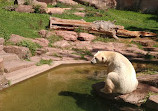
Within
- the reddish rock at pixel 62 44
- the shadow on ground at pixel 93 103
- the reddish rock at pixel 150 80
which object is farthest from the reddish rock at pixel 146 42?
the shadow on ground at pixel 93 103

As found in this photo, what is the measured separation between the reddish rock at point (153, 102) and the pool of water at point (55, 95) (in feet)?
0.72

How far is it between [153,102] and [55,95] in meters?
2.45

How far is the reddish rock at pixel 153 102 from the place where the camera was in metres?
4.54

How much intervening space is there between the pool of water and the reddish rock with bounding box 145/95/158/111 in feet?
0.72

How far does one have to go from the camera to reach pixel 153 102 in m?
4.57

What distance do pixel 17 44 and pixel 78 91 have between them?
14.5 ft

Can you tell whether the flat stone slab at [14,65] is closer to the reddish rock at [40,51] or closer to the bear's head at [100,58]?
the reddish rock at [40,51]

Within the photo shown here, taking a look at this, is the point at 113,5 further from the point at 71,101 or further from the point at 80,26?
the point at 71,101

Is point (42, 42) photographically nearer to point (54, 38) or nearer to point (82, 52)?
point (54, 38)

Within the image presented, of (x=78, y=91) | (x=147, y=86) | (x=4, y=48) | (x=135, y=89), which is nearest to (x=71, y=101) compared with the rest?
(x=78, y=91)

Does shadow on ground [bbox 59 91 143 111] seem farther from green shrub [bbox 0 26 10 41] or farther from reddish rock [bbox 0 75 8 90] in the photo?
green shrub [bbox 0 26 10 41]

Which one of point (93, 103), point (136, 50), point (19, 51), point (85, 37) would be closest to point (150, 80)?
point (93, 103)

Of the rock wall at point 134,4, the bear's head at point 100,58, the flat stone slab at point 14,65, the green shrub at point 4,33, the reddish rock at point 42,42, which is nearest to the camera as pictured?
the bear's head at point 100,58

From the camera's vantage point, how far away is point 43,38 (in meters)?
10.7
